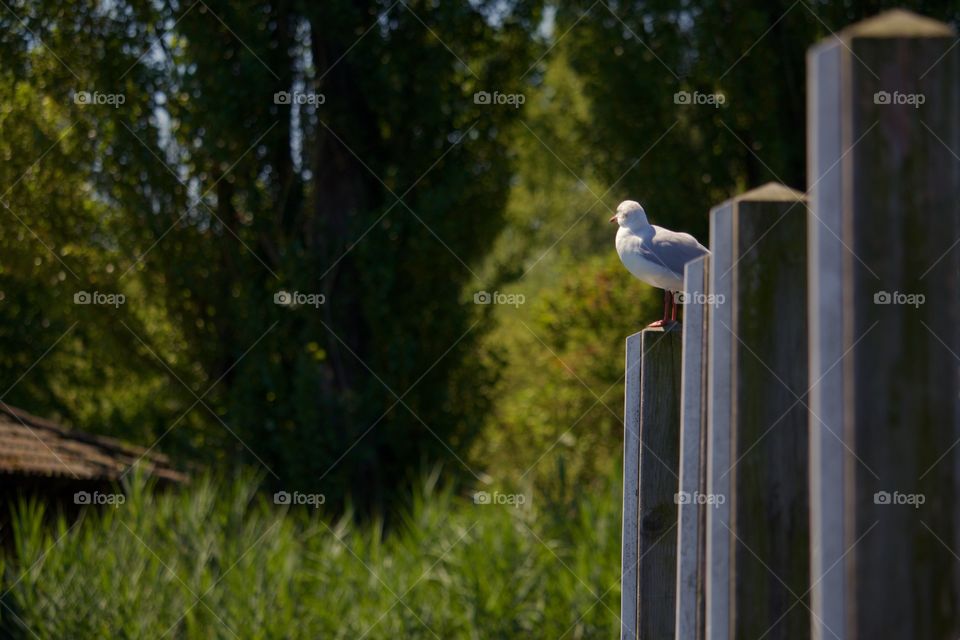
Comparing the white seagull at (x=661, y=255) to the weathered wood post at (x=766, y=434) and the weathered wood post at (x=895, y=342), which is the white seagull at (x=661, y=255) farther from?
the weathered wood post at (x=895, y=342)

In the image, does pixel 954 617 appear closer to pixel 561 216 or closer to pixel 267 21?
pixel 267 21

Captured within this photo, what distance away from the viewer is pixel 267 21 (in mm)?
12617

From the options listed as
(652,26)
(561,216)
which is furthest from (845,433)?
(561,216)

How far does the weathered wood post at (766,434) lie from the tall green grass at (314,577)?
5785 mm

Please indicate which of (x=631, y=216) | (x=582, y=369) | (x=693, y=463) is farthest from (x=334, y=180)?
(x=693, y=463)

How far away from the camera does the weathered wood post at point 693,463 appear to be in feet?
7.11

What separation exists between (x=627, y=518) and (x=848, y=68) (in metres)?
1.62

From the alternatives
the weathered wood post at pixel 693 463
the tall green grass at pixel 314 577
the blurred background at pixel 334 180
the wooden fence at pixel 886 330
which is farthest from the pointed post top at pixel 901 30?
the blurred background at pixel 334 180

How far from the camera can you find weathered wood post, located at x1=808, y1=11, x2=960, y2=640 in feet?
4.77

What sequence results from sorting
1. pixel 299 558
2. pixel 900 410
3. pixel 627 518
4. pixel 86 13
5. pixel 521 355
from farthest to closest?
pixel 521 355
pixel 86 13
pixel 299 558
pixel 627 518
pixel 900 410

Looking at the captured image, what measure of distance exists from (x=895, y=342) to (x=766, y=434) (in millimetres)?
496

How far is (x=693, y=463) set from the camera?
2.19 m

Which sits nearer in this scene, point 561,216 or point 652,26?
point 652,26

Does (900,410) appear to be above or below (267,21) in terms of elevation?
below
